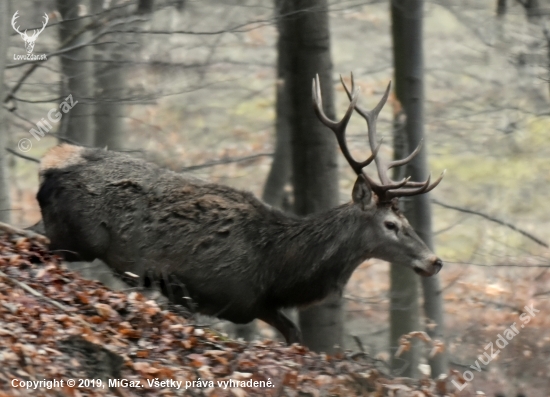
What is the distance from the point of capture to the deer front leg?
30.5 ft

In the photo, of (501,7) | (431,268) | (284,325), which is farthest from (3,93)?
(501,7)

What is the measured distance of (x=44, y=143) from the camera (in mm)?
20734

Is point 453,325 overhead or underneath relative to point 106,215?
underneath

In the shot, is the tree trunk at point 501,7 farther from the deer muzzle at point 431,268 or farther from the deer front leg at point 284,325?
the deer front leg at point 284,325

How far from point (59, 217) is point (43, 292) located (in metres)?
1.65

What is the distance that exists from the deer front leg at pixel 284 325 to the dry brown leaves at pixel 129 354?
2.10ft

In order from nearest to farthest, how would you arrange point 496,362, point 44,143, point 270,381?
1. point 270,381
2. point 496,362
3. point 44,143

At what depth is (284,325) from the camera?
30.7ft

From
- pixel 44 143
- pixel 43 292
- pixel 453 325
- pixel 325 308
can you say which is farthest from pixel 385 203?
pixel 44 143

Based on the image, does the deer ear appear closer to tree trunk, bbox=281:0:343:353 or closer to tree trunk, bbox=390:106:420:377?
tree trunk, bbox=281:0:343:353

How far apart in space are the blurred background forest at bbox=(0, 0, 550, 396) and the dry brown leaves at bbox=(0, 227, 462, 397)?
5.52ft

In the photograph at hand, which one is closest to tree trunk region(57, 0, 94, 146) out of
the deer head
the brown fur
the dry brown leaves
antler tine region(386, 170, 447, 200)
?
the brown fur

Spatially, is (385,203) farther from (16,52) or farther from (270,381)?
(16,52)

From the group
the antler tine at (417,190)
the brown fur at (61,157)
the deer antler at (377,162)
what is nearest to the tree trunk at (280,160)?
the deer antler at (377,162)
